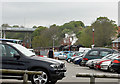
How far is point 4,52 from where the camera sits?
12.0m

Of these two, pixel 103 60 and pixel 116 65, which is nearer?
pixel 116 65

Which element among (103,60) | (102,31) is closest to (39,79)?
(103,60)

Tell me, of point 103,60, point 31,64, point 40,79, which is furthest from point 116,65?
point 31,64

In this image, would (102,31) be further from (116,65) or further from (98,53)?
(116,65)

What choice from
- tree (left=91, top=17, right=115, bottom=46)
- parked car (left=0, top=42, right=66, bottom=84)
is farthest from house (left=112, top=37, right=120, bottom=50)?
parked car (left=0, top=42, right=66, bottom=84)

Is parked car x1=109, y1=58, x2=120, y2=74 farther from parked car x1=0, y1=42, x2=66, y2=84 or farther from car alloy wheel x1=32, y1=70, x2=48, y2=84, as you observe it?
car alloy wheel x1=32, y1=70, x2=48, y2=84

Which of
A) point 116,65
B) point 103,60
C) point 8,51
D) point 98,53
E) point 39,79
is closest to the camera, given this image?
point 39,79

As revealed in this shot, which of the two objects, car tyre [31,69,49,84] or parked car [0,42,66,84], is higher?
parked car [0,42,66,84]

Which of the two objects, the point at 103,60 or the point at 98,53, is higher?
the point at 98,53

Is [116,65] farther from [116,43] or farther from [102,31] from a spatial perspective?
[116,43]

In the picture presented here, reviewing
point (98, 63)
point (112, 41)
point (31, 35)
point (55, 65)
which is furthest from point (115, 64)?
point (31, 35)

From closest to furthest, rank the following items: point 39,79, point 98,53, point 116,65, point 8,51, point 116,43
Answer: point 39,79 < point 8,51 < point 116,65 < point 98,53 < point 116,43

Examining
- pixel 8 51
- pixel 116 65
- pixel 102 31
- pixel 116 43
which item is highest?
pixel 102 31

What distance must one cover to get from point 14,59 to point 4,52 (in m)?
0.50
